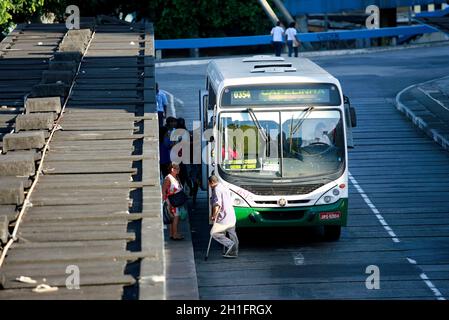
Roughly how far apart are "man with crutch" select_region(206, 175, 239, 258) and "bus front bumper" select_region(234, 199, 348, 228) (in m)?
0.76

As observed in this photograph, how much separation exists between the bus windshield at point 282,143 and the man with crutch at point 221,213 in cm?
99

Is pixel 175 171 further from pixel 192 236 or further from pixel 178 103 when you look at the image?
pixel 178 103

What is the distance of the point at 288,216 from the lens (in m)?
19.3

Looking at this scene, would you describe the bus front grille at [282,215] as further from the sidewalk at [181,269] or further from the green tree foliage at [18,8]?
the green tree foliage at [18,8]

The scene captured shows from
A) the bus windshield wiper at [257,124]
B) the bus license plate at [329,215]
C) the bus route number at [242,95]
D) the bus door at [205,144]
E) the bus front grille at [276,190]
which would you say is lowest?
the bus license plate at [329,215]

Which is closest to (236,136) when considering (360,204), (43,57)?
(360,204)

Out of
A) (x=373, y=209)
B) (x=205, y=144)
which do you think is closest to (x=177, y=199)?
(x=205, y=144)

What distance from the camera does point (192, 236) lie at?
20.6m

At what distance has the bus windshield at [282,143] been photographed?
755 inches

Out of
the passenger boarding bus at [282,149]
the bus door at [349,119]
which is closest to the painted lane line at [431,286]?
the passenger boarding bus at [282,149]

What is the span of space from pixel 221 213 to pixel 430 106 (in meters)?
14.8

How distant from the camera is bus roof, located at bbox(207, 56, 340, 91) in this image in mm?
19422

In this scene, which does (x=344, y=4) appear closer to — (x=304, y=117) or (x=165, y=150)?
(x=165, y=150)

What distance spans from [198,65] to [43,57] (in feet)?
63.2
